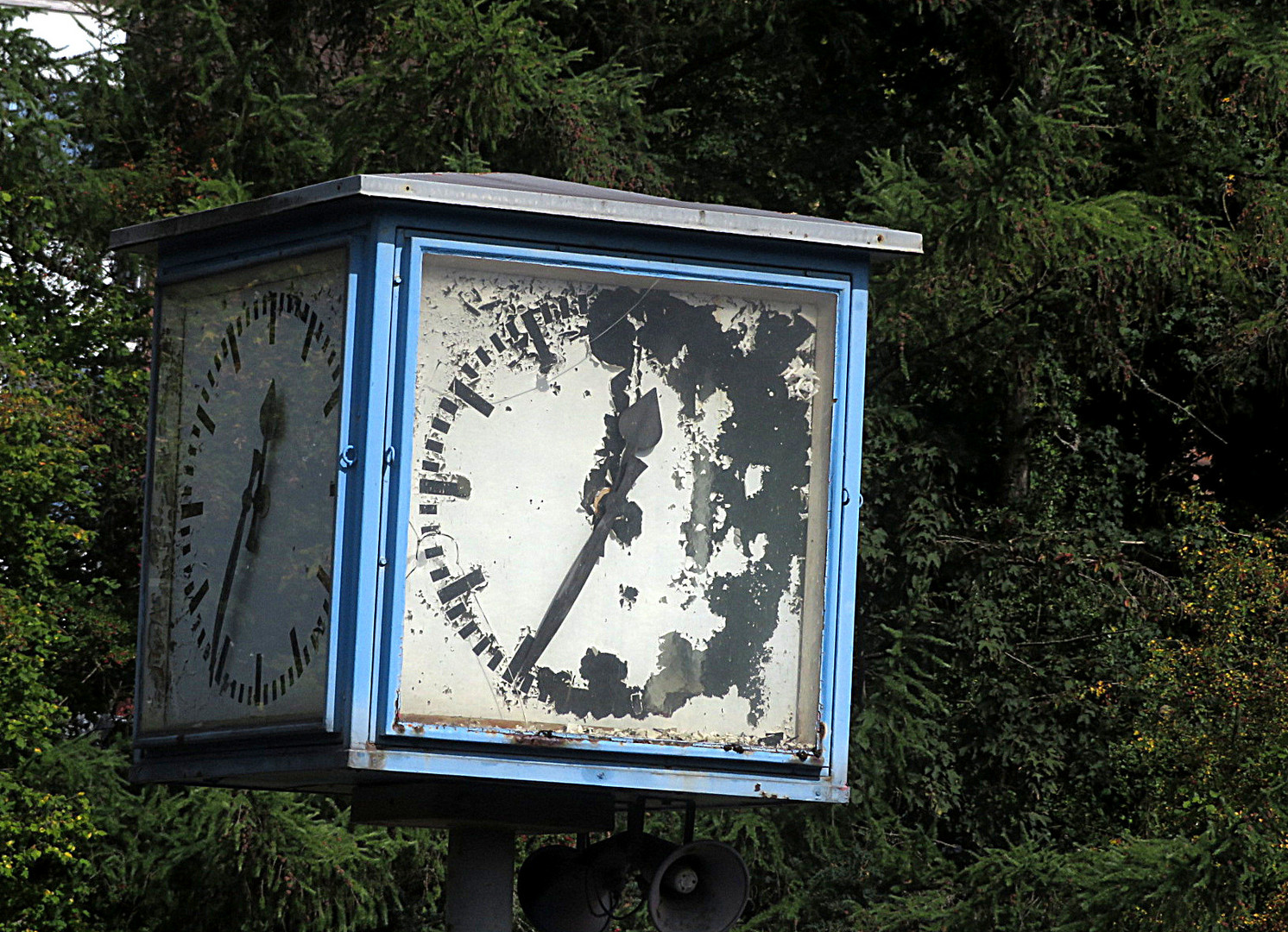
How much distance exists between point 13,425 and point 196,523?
8.08 meters

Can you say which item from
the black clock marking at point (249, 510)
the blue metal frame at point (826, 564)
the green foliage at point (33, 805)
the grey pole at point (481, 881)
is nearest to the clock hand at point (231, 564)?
the black clock marking at point (249, 510)

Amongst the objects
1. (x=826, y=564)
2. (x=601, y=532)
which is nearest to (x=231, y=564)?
(x=601, y=532)

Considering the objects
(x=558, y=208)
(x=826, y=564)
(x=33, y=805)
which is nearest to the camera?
(x=558, y=208)

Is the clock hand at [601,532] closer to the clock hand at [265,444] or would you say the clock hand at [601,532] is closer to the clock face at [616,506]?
the clock face at [616,506]

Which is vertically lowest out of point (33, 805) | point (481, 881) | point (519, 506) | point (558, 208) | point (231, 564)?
point (33, 805)

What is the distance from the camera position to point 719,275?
3535 mm

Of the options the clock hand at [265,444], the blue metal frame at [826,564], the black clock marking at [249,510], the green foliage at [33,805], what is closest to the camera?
the blue metal frame at [826,564]

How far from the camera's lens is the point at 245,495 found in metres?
3.60

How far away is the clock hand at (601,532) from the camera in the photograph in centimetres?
334

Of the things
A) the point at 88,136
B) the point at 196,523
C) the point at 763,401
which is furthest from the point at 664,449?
the point at 88,136

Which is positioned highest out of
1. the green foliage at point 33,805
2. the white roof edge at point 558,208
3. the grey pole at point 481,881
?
the white roof edge at point 558,208

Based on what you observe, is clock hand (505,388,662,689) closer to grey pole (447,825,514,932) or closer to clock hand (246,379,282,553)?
grey pole (447,825,514,932)

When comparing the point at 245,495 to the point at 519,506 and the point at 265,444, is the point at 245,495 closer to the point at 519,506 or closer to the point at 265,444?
the point at 265,444

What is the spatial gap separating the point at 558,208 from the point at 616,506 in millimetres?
492
